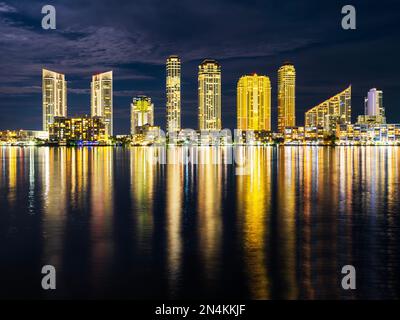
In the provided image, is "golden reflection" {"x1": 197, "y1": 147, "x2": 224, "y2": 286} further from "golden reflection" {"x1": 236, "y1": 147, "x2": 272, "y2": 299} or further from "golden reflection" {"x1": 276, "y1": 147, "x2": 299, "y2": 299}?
"golden reflection" {"x1": 276, "y1": 147, "x2": 299, "y2": 299}

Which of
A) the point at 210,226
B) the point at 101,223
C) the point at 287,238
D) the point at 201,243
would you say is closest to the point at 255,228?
the point at 210,226

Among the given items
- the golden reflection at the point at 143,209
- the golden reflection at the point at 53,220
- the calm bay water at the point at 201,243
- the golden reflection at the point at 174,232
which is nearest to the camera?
the calm bay water at the point at 201,243

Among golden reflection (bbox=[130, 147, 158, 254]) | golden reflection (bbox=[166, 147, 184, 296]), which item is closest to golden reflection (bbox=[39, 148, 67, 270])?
golden reflection (bbox=[130, 147, 158, 254])

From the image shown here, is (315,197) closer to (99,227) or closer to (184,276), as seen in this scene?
(99,227)

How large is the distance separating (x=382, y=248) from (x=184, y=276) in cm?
750

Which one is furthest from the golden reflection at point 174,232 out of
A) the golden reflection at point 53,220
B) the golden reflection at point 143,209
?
the golden reflection at point 53,220

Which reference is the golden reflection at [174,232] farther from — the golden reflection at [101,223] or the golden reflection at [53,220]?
the golden reflection at [53,220]

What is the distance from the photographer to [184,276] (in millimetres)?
13977

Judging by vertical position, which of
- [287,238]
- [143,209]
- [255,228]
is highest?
[143,209]

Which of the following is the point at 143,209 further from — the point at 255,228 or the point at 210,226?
the point at 255,228

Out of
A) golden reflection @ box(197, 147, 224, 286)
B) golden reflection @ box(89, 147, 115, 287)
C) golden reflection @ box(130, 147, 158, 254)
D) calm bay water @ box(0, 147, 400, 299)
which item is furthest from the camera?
golden reflection @ box(130, 147, 158, 254)
